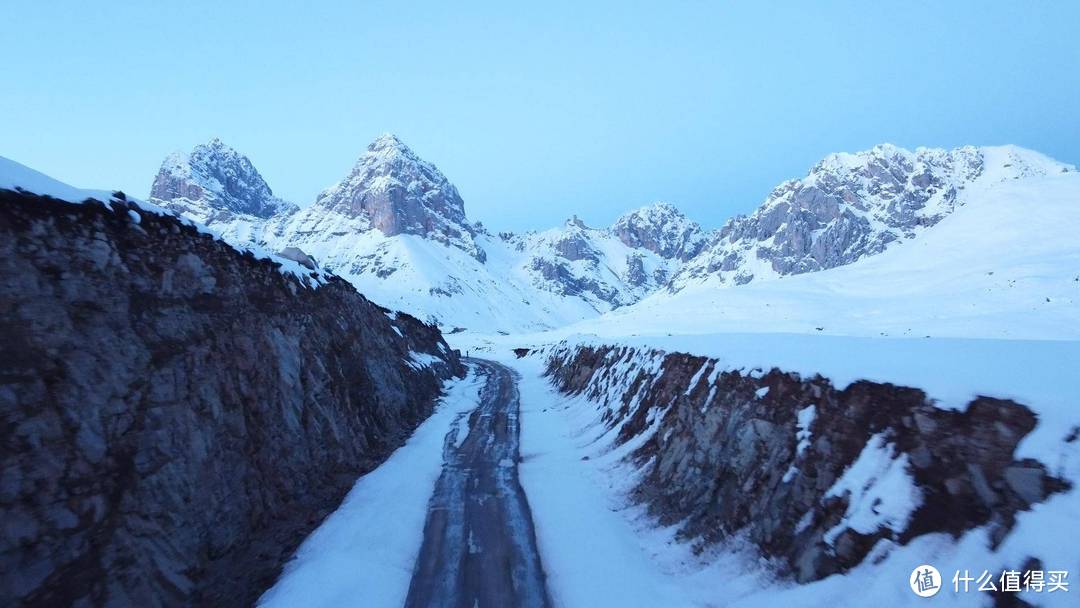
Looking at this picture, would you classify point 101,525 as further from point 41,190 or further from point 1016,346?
point 1016,346

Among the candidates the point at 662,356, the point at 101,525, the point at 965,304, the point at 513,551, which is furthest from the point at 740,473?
the point at 965,304

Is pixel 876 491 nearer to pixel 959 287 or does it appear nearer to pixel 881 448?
pixel 881 448

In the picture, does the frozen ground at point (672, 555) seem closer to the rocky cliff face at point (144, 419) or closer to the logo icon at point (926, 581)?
the logo icon at point (926, 581)

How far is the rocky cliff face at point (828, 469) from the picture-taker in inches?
281

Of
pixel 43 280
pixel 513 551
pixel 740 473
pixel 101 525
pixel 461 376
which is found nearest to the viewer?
pixel 101 525

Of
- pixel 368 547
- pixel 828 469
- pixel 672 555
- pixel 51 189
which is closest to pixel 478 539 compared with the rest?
pixel 368 547

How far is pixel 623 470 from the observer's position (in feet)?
57.6

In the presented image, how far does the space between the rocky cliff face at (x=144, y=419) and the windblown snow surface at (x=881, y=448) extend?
720 cm

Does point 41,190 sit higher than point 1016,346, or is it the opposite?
point 41,190

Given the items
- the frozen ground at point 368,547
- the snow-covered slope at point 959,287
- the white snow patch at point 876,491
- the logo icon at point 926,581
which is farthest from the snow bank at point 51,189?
the snow-covered slope at point 959,287

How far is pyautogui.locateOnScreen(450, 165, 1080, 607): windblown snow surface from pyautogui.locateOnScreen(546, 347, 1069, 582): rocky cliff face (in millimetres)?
145

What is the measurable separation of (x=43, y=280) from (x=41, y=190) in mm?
2498

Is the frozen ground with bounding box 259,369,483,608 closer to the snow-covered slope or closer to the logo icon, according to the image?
the logo icon

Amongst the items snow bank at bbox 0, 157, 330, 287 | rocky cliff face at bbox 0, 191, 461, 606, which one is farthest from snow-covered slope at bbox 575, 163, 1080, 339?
snow bank at bbox 0, 157, 330, 287
